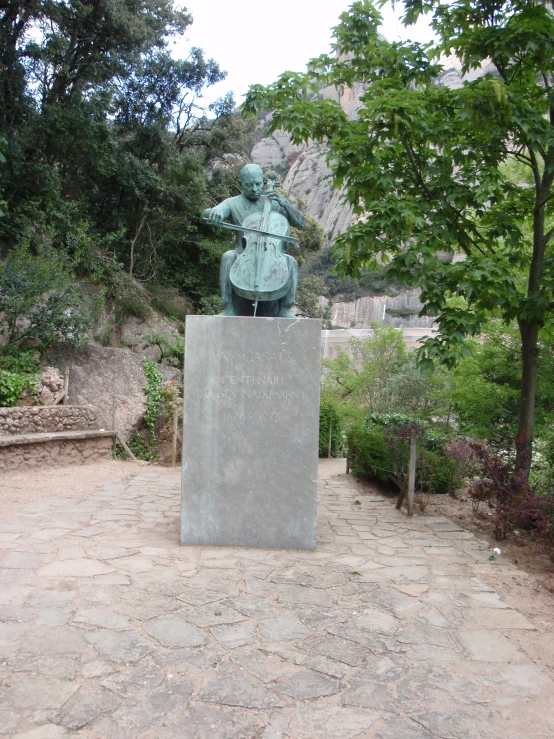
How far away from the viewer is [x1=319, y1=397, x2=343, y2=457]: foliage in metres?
14.3

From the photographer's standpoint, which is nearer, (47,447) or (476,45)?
(476,45)

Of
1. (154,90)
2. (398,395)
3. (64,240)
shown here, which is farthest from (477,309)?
(154,90)

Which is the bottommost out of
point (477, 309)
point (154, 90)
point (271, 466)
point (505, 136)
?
point (271, 466)

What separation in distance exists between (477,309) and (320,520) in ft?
8.97

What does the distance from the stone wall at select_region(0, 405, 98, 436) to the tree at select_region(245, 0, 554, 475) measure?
20.1 feet

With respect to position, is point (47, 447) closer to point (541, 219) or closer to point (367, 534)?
point (367, 534)

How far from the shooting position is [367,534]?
216 inches

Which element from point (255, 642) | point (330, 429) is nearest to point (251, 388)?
point (255, 642)

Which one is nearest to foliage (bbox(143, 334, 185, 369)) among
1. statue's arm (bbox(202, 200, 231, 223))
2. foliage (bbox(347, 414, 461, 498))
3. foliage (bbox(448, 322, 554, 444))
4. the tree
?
foliage (bbox(347, 414, 461, 498))

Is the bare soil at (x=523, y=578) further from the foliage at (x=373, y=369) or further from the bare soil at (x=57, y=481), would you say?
the foliage at (x=373, y=369)

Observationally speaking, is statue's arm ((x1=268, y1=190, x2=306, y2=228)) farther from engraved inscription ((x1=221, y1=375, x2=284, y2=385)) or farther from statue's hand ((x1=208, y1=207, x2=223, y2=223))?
engraved inscription ((x1=221, y1=375, x2=284, y2=385))

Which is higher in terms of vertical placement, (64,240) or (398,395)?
(64,240)

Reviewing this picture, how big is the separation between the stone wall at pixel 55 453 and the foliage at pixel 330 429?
5468 millimetres

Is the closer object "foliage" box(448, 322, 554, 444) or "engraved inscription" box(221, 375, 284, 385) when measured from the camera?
"engraved inscription" box(221, 375, 284, 385)
